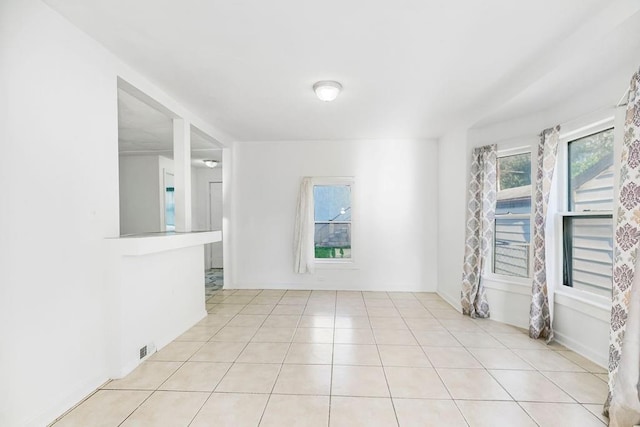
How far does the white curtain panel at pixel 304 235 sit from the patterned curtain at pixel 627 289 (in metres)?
3.56

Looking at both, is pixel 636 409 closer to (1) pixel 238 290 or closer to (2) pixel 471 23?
(2) pixel 471 23

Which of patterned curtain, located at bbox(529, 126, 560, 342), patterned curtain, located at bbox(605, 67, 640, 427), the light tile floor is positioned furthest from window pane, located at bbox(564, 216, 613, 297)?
patterned curtain, located at bbox(605, 67, 640, 427)

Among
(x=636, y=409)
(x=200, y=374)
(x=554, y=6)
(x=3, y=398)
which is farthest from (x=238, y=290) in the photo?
(x=554, y=6)

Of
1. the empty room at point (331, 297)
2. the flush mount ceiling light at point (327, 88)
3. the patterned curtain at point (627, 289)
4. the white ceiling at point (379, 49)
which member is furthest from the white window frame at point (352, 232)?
the patterned curtain at point (627, 289)

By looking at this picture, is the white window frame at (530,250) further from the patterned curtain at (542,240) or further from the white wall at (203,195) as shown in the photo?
the white wall at (203,195)

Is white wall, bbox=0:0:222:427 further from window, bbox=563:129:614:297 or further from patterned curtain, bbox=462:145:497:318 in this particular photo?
window, bbox=563:129:614:297

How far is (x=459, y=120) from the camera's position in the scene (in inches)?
147

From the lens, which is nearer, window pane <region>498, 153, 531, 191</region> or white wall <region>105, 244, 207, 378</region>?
white wall <region>105, 244, 207, 378</region>

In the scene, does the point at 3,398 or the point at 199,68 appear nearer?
the point at 3,398

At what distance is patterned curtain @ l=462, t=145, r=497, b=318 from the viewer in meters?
3.42

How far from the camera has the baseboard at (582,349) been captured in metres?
2.38

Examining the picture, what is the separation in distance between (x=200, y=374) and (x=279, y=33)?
2599 mm

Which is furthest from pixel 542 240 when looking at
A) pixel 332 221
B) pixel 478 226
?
pixel 332 221

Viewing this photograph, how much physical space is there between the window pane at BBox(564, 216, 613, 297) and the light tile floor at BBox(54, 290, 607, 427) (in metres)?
0.66
